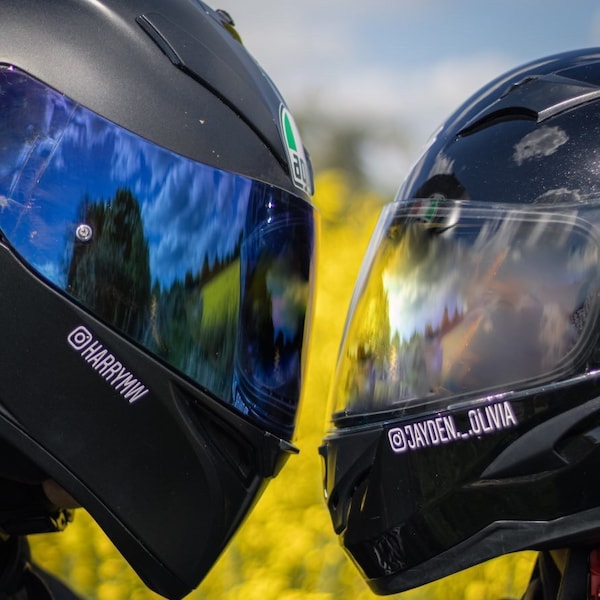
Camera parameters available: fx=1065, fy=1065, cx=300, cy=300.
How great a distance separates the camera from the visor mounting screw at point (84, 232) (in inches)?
68.0

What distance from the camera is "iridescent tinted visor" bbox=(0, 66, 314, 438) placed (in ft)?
5.61

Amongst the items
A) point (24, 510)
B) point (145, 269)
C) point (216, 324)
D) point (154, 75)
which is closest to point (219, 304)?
point (216, 324)

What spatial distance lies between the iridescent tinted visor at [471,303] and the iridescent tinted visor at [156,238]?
0.18 metres

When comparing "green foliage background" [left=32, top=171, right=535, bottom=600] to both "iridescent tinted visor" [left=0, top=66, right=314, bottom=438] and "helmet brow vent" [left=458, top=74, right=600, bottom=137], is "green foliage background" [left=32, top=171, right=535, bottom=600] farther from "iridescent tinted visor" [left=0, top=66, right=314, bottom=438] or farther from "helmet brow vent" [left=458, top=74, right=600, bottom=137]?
"helmet brow vent" [left=458, top=74, right=600, bottom=137]

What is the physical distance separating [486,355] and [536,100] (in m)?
0.45

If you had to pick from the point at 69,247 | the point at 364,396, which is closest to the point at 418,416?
the point at 364,396

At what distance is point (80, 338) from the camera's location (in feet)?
5.71

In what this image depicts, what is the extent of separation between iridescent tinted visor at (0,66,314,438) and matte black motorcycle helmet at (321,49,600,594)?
0.63ft

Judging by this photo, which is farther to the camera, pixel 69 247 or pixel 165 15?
pixel 165 15

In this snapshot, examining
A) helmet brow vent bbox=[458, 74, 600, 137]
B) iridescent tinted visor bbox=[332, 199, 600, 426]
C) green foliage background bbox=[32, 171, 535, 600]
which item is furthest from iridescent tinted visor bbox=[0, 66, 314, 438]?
green foliage background bbox=[32, 171, 535, 600]

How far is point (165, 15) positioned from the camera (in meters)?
1.87

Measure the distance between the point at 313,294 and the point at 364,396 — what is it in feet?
0.87

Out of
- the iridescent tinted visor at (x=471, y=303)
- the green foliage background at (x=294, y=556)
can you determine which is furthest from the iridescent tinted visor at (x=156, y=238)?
the green foliage background at (x=294, y=556)

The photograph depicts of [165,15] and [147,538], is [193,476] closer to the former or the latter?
[147,538]
